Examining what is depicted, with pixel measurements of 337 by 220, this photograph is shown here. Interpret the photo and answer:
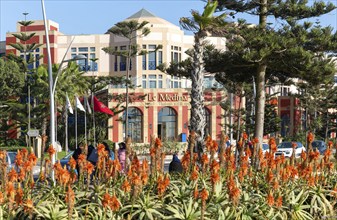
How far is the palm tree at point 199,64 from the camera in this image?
51.4ft

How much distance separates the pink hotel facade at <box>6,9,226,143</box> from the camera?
172 feet

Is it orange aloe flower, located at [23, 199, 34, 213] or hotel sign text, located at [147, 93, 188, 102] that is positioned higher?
hotel sign text, located at [147, 93, 188, 102]

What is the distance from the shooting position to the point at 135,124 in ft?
174

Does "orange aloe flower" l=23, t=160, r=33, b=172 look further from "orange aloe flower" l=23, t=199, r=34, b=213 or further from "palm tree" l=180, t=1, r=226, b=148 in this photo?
"palm tree" l=180, t=1, r=226, b=148

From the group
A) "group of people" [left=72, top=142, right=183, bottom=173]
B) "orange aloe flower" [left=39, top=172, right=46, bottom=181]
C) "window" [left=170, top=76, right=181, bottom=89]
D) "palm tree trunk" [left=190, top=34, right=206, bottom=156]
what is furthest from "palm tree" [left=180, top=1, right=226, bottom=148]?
"window" [left=170, top=76, right=181, bottom=89]

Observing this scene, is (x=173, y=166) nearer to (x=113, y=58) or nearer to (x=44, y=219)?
(x=44, y=219)

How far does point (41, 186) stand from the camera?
9.92 metres

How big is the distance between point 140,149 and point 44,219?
35.1 m

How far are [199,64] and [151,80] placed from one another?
4189 centimetres

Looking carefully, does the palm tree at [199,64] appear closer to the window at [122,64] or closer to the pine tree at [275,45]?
the pine tree at [275,45]

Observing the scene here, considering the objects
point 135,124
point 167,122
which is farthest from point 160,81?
point 135,124

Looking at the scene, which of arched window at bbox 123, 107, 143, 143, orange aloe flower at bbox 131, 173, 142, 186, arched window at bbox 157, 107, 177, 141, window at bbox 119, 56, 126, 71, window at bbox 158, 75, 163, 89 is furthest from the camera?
window at bbox 119, 56, 126, 71

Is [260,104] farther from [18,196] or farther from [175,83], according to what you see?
[175,83]

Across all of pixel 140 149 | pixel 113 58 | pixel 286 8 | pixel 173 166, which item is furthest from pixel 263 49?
pixel 113 58
